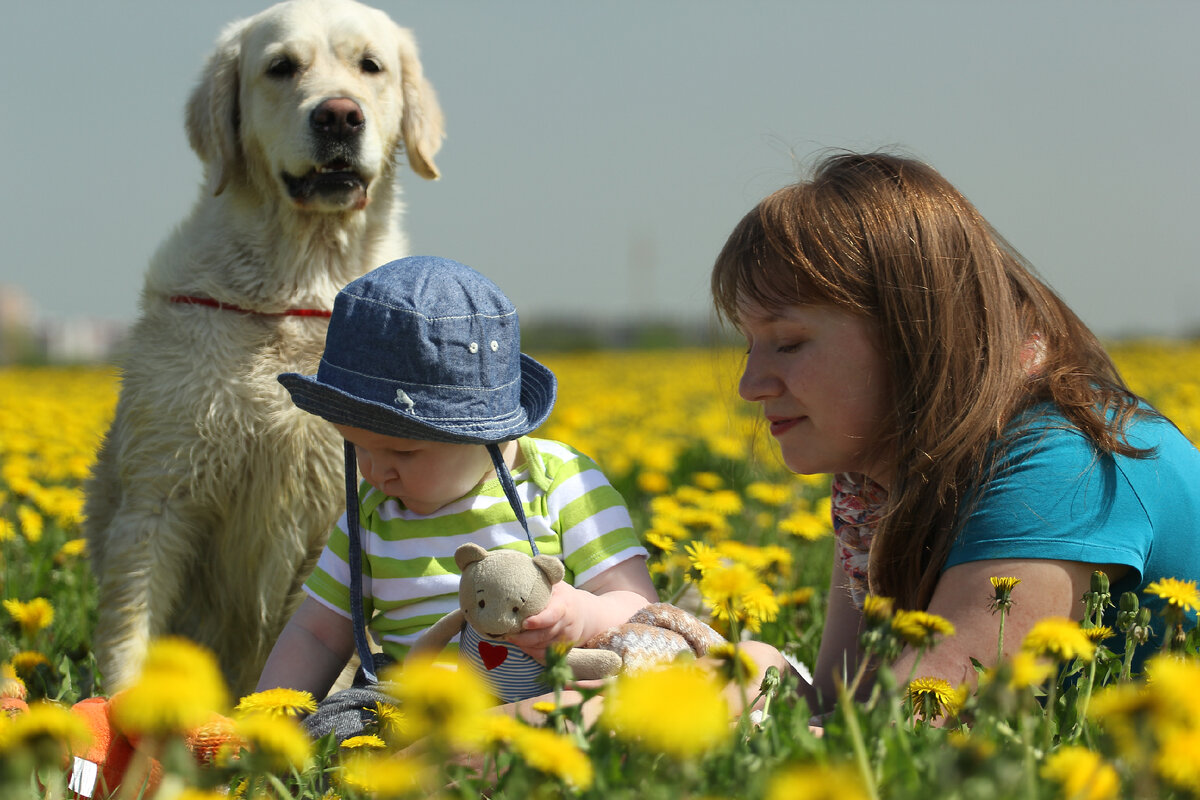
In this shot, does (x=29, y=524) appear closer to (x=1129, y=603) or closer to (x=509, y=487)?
(x=509, y=487)

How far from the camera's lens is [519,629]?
194 centimetres

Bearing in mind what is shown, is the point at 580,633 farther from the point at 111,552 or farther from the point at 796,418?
the point at 111,552

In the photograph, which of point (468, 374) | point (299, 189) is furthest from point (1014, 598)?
point (299, 189)

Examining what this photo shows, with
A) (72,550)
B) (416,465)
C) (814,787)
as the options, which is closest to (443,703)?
(814,787)

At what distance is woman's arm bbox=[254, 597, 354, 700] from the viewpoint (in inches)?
96.9

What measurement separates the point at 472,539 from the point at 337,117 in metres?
1.43

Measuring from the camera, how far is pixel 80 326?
75.4 meters

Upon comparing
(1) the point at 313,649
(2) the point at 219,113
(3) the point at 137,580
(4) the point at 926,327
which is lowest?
(3) the point at 137,580

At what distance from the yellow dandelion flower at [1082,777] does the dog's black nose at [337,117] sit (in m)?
2.60

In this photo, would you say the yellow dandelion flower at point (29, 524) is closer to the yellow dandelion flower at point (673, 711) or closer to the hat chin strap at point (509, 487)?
the hat chin strap at point (509, 487)

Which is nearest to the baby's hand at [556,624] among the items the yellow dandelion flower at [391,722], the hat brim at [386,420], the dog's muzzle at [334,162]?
the yellow dandelion flower at [391,722]

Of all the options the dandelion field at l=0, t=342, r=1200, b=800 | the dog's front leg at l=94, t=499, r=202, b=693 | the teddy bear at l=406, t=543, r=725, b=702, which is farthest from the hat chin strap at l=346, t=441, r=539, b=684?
the dog's front leg at l=94, t=499, r=202, b=693

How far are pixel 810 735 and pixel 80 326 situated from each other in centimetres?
8302

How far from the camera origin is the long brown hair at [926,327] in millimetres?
2156
